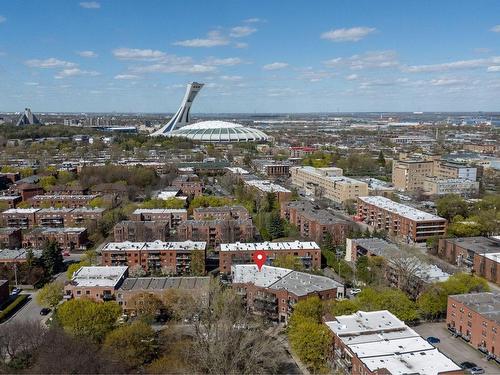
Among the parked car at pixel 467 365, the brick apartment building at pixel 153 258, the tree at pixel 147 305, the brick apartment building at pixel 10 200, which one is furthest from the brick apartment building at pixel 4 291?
the brick apartment building at pixel 10 200

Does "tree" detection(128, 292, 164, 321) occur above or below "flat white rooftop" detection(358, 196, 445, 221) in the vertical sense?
below

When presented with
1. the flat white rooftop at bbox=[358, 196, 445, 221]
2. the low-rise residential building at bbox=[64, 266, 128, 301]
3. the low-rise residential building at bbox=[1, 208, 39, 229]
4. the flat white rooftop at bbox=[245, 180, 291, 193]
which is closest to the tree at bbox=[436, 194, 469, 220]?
the flat white rooftop at bbox=[358, 196, 445, 221]

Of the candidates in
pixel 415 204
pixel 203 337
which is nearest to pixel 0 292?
pixel 203 337

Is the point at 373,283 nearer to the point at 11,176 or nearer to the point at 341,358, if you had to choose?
the point at 341,358

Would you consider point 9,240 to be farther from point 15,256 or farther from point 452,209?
point 452,209

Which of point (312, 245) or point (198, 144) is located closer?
point (312, 245)

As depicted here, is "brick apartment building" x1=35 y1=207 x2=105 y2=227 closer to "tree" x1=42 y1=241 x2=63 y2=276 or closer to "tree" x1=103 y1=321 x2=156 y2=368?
"tree" x1=42 y1=241 x2=63 y2=276
